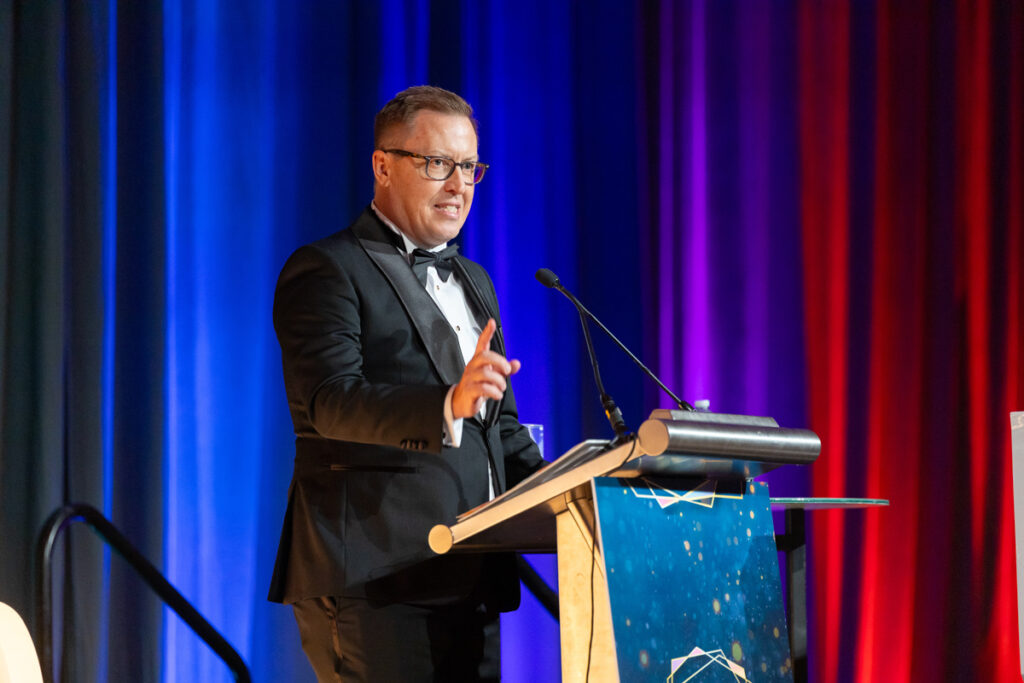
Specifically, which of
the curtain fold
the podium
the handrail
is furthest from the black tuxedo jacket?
the curtain fold

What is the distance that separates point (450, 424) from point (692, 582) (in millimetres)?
441

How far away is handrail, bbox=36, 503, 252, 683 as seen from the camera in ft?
8.87

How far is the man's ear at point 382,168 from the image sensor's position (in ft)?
6.89

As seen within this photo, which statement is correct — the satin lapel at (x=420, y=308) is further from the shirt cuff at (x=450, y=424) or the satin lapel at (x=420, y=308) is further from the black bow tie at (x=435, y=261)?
the shirt cuff at (x=450, y=424)

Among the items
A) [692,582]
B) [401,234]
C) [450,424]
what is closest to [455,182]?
[401,234]

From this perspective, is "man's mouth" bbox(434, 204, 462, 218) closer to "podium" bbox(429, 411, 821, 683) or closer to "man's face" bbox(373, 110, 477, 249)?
"man's face" bbox(373, 110, 477, 249)

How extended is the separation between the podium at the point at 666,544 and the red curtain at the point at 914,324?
2.34 metres

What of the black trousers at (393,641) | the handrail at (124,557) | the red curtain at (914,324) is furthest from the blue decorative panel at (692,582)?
the red curtain at (914,324)

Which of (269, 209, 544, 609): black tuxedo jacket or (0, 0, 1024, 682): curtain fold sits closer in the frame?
(269, 209, 544, 609): black tuxedo jacket

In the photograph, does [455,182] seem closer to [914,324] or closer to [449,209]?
[449,209]

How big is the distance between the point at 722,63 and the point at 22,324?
255cm

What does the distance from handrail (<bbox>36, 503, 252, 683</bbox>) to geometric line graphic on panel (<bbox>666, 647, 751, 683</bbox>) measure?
175 cm

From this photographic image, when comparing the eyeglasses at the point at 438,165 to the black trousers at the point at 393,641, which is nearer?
the black trousers at the point at 393,641

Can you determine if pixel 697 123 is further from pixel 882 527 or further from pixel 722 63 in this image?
pixel 882 527
